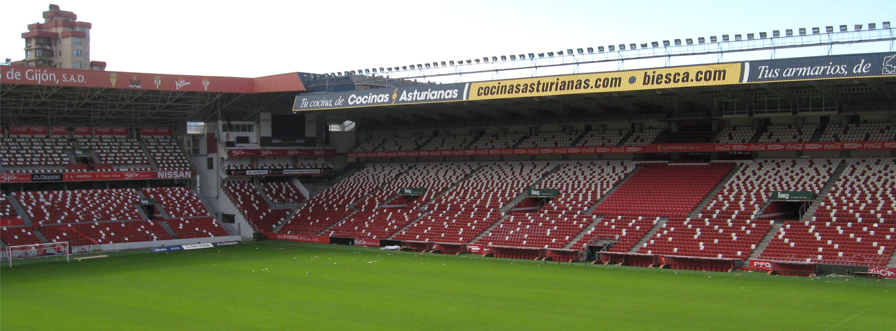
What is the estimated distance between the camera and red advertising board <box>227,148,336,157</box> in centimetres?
5296

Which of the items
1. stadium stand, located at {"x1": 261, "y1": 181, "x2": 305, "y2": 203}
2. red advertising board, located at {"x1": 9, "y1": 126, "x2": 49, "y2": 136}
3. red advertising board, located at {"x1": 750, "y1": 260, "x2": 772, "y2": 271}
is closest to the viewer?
red advertising board, located at {"x1": 750, "y1": 260, "x2": 772, "y2": 271}

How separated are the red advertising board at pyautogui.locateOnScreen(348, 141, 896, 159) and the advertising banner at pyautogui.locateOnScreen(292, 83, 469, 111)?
27.6ft

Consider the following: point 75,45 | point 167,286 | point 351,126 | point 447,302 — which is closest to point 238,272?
point 167,286

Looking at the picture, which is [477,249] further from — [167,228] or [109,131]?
[109,131]

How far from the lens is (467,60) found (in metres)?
46.6

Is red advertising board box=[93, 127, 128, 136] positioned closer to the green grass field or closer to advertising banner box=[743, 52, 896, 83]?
the green grass field

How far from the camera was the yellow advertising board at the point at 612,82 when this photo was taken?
35.1 metres

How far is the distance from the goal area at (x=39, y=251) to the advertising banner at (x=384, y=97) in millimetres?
15648

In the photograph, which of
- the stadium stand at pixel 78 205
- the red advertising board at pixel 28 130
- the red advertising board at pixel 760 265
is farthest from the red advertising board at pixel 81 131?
the red advertising board at pixel 760 265

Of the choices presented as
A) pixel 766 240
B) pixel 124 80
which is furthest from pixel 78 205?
pixel 766 240

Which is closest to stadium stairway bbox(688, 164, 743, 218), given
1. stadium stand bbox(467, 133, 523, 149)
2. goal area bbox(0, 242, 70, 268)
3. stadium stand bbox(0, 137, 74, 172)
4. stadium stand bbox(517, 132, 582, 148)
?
stadium stand bbox(517, 132, 582, 148)

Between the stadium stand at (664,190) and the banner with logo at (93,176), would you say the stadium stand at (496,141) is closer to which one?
the stadium stand at (664,190)

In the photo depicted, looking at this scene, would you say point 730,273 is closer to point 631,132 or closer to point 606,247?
point 606,247

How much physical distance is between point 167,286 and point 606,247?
1916cm
